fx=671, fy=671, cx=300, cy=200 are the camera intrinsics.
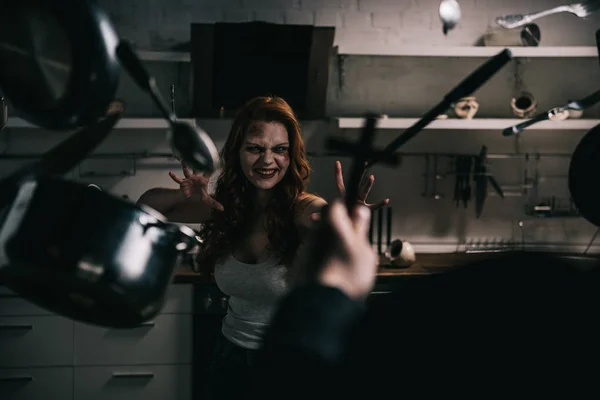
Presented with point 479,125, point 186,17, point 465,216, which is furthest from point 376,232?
point 186,17

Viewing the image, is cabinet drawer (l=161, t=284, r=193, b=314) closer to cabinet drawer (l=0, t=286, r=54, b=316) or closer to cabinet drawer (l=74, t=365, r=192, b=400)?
cabinet drawer (l=74, t=365, r=192, b=400)

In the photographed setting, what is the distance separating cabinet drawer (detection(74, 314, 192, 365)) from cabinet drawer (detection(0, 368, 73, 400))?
4.1 inches

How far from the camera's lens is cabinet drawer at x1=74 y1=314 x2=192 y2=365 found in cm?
290

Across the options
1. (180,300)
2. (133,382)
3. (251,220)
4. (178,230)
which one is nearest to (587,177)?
(178,230)

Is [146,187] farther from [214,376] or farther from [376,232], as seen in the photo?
[214,376]

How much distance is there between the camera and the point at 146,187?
3412 millimetres

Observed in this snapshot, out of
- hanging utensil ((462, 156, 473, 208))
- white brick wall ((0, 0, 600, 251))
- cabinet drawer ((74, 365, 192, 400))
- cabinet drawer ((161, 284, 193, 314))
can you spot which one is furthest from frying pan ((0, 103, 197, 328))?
hanging utensil ((462, 156, 473, 208))

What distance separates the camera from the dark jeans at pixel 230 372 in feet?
5.82

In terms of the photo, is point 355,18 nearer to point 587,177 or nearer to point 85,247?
point 587,177

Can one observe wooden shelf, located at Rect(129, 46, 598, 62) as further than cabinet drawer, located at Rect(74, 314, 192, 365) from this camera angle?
Yes

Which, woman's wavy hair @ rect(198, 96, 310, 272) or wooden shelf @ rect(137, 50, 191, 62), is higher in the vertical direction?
wooden shelf @ rect(137, 50, 191, 62)

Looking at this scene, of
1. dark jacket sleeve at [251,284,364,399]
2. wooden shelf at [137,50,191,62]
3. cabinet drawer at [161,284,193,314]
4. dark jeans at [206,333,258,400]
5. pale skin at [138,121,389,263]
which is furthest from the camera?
wooden shelf at [137,50,191,62]

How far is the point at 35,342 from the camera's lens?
2.88m

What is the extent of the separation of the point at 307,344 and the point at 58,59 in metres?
0.43
